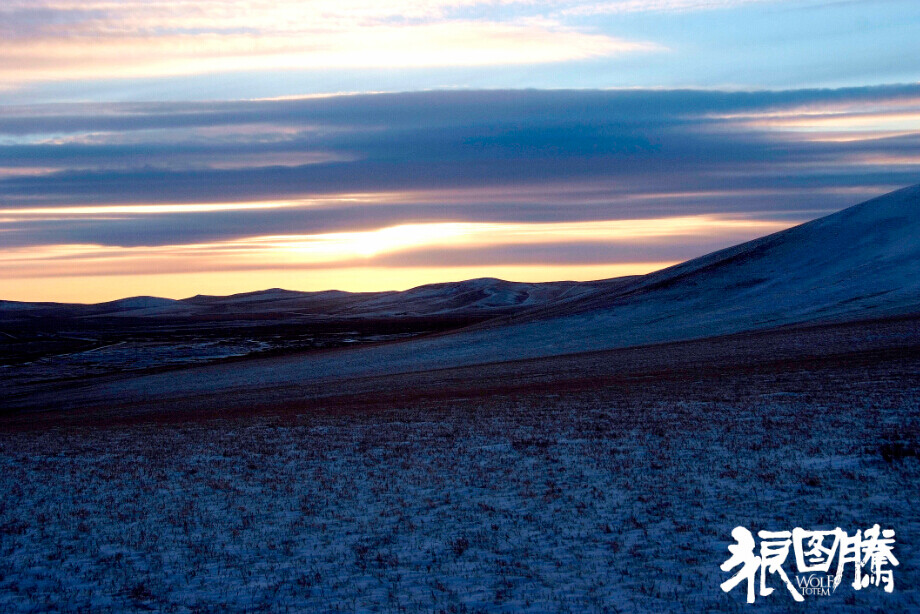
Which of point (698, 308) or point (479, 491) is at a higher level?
point (698, 308)

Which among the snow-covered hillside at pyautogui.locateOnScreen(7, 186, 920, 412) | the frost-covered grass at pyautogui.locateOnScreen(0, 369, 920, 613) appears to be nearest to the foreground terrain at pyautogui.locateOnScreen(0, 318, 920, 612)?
the frost-covered grass at pyautogui.locateOnScreen(0, 369, 920, 613)

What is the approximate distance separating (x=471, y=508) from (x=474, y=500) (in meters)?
0.47

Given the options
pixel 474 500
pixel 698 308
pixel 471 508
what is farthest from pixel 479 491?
pixel 698 308

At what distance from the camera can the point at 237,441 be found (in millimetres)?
22641

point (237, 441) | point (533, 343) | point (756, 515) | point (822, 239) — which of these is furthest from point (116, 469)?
point (822, 239)

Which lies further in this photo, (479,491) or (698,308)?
(698,308)

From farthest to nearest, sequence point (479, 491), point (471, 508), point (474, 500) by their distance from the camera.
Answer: point (479, 491), point (474, 500), point (471, 508)

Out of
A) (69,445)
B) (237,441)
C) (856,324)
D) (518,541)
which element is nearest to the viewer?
(518,541)

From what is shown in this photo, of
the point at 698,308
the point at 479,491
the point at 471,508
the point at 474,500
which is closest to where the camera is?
the point at 471,508

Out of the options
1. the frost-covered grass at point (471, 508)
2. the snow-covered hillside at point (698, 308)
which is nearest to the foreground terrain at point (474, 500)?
the frost-covered grass at point (471, 508)

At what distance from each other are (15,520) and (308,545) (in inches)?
248

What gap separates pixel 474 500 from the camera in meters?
14.5

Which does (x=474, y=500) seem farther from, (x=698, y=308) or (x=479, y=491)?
(x=698, y=308)

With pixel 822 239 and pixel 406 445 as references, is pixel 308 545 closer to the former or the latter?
pixel 406 445
